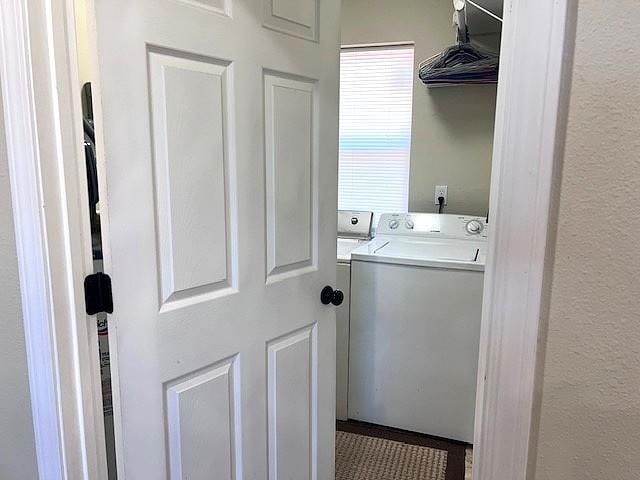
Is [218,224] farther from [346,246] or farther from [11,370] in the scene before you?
[346,246]

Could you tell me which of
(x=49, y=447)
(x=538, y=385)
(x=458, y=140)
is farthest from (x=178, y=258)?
(x=458, y=140)

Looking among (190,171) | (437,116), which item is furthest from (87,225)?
(437,116)

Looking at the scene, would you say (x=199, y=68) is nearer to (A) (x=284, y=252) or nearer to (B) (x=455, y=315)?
(A) (x=284, y=252)

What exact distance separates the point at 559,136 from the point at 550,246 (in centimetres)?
14

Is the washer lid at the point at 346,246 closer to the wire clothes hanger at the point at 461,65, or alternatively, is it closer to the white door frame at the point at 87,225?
the wire clothes hanger at the point at 461,65

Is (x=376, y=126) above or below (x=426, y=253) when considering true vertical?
above

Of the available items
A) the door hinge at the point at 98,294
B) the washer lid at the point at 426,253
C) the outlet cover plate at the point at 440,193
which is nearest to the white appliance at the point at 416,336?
the washer lid at the point at 426,253

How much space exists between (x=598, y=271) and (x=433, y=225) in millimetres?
2061

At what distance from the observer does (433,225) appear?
2631 millimetres

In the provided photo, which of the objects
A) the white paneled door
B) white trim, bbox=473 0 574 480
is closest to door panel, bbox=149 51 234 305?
the white paneled door

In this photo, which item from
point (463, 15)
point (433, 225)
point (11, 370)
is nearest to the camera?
point (11, 370)

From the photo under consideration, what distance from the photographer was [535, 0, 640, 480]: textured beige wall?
1.83 ft

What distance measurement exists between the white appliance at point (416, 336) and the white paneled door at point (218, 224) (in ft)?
2.47

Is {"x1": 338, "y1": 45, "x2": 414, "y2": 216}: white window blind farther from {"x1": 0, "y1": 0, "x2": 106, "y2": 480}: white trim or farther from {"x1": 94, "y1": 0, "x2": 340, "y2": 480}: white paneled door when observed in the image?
{"x1": 0, "y1": 0, "x2": 106, "y2": 480}: white trim
